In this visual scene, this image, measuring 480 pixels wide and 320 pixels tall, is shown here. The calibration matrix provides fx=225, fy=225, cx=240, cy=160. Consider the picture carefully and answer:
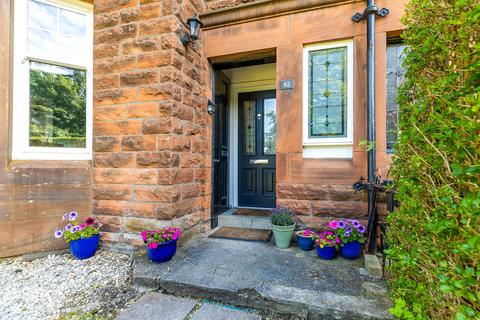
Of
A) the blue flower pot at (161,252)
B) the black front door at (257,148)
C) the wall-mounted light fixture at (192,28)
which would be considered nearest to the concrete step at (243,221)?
the black front door at (257,148)

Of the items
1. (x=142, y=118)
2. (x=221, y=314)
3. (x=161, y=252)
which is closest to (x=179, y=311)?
(x=221, y=314)

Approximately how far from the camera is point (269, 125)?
13.3 feet

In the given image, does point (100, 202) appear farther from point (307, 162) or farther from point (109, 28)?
point (307, 162)

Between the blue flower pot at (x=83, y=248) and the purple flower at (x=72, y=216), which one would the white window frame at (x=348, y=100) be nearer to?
the blue flower pot at (x=83, y=248)

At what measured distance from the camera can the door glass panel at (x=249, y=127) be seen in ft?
13.6

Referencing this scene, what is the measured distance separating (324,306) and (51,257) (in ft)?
9.16

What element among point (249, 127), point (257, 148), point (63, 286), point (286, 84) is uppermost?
point (286, 84)

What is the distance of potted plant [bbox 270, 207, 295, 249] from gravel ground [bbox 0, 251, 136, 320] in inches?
57.3

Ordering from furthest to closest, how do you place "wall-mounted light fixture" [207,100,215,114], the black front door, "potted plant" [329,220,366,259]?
the black front door < "wall-mounted light fixture" [207,100,215,114] < "potted plant" [329,220,366,259]

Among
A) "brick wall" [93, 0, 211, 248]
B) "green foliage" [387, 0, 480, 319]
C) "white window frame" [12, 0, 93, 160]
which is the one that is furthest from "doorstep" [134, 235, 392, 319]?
"white window frame" [12, 0, 93, 160]

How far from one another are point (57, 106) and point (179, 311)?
264 centimetres

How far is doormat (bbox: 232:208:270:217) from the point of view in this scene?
3432mm

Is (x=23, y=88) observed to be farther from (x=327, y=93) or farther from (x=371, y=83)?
(x=371, y=83)

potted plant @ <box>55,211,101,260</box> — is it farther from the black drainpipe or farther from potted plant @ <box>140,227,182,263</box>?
the black drainpipe
